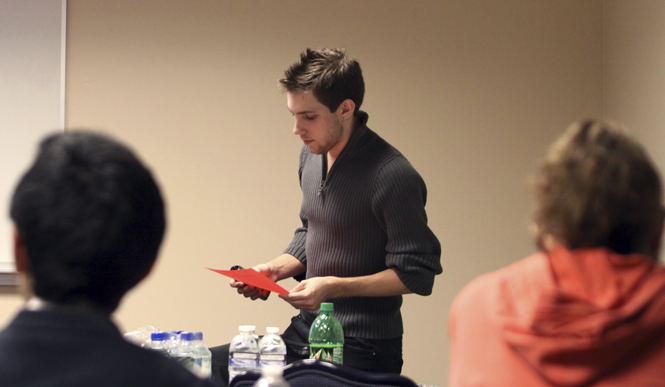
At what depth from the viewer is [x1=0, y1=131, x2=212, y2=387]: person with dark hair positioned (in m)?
0.71

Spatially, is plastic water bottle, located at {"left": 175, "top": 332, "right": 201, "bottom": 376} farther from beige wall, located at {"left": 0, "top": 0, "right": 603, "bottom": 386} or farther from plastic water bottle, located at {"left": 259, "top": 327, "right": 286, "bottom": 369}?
beige wall, located at {"left": 0, "top": 0, "right": 603, "bottom": 386}

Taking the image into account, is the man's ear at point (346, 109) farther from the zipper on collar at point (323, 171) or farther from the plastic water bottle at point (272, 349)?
the plastic water bottle at point (272, 349)

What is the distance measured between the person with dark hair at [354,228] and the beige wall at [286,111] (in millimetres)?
1360

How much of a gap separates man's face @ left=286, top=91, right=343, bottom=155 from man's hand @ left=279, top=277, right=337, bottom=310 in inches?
19.6

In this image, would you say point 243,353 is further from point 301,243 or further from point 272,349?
point 301,243

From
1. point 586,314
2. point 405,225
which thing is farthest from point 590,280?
point 405,225

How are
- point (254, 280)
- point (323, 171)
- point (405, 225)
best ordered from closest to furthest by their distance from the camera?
point (254, 280) < point (405, 225) < point (323, 171)

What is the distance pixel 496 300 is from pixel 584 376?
0.58 ft

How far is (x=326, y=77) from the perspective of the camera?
2072 millimetres

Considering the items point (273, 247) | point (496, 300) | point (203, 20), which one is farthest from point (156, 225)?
point (203, 20)

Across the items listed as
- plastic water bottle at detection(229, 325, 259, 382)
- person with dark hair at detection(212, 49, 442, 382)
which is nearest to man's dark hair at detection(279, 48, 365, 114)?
person with dark hair at detection(212, 49, 442, 382)

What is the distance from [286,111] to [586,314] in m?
2.79

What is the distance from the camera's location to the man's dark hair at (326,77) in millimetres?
2074

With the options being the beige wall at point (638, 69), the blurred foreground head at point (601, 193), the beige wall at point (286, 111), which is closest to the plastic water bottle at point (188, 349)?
the blurred foreground head at point (601, 193)
